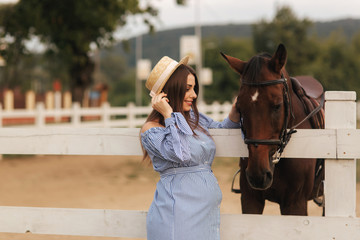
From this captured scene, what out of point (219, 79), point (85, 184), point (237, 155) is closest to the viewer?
point (237, 155)

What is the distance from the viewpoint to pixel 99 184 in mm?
9539

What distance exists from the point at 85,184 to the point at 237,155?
23.0 feet

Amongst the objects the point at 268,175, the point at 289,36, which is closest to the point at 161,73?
the point at 268,175

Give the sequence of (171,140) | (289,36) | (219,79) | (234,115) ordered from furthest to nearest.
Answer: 1. (219,79)
2. (289,36)
3. (234,115)
4. (171,140)

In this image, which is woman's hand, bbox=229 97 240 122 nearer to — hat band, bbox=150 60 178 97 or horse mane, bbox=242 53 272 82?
horse mane, bbox=242 53 272 82

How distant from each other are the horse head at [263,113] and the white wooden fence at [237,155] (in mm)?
166

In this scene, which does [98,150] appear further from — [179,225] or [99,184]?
[99,184]

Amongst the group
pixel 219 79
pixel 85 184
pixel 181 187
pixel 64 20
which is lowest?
pixel 85 184

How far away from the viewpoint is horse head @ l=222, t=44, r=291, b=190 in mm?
2740

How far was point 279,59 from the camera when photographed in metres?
2.97

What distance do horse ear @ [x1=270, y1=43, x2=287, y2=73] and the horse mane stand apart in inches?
3.2

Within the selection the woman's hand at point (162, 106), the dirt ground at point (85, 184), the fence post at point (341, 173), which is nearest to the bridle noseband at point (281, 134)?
the fence post at point (341, 173)

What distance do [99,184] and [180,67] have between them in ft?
23.3

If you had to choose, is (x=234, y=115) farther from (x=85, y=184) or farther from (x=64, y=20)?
(x=64, y=20)
